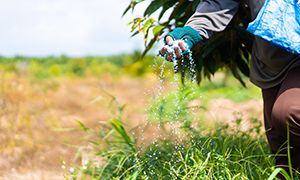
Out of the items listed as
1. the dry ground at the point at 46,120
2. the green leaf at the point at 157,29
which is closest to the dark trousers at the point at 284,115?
→ the dry ground at the point at 46,120

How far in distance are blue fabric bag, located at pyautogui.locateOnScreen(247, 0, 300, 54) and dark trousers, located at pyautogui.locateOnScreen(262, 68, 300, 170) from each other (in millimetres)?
162

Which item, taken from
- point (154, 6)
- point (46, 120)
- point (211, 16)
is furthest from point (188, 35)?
point (46, 120)

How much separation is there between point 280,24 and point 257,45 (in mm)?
297

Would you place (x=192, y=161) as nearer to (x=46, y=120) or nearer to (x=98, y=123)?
(x=98, y=123)

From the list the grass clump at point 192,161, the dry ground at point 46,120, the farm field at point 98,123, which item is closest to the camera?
the grass clump at point 192,161

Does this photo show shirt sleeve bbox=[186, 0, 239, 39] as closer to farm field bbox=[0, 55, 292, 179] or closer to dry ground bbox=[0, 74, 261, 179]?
farm field bbox=[0, 55, 292, 179]

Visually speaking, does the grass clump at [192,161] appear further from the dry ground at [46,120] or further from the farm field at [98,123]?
the dry ground at [46,120]

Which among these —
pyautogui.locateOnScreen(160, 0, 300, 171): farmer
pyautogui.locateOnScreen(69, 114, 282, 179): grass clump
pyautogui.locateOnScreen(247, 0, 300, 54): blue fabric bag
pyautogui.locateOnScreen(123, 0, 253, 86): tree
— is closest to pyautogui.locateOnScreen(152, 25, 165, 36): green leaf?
pyautogui.locateOnScreen(123, 0, 253, 86): tree

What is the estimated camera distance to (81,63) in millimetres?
26281

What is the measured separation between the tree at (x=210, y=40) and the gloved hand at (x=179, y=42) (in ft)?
2.11

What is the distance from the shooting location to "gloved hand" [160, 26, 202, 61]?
287 centimetres

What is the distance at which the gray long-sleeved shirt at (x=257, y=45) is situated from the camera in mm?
2984

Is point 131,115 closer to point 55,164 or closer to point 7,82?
point 7,82

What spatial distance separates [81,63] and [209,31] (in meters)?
23.4
